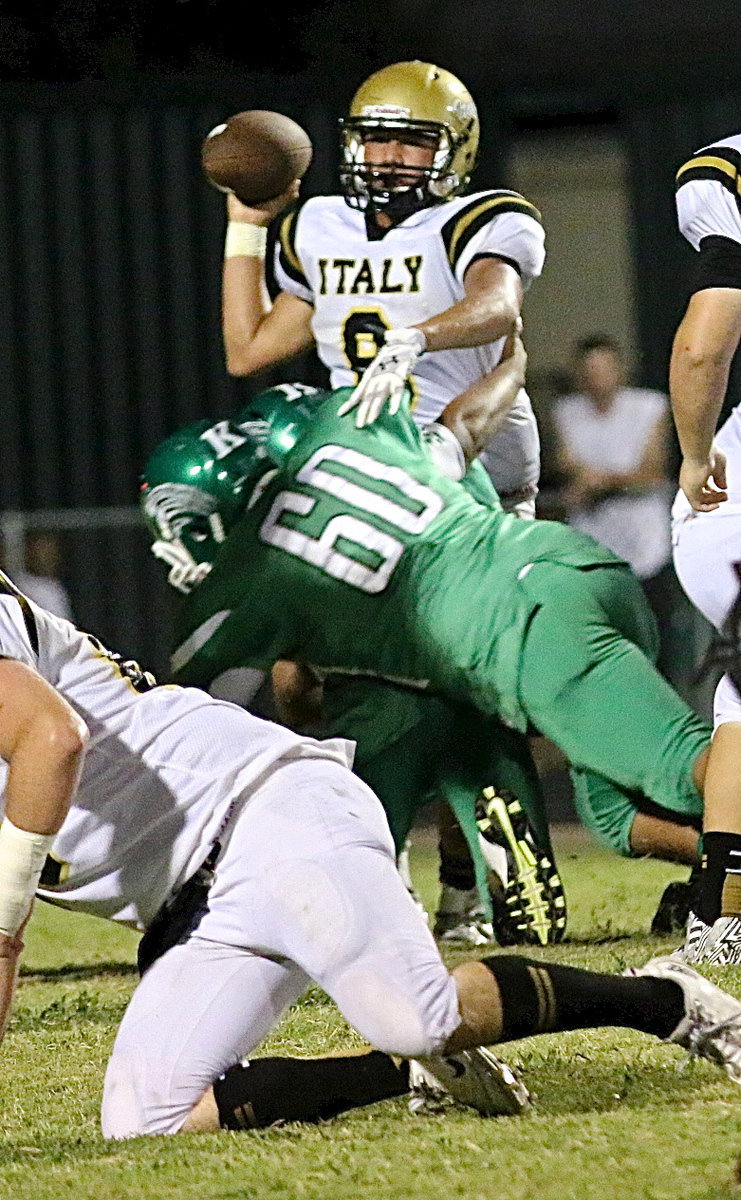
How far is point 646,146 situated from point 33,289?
11.8ft

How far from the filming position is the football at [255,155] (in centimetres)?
619

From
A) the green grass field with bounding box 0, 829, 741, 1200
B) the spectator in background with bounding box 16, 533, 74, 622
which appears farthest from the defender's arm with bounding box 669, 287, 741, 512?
the spectator in background with bounding box 16, 533, 74, 622

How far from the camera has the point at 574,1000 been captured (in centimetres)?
322

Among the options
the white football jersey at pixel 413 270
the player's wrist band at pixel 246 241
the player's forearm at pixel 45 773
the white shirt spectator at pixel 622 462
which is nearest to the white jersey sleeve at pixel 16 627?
the player's forearm at pixel 45 773

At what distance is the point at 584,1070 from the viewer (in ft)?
11.8

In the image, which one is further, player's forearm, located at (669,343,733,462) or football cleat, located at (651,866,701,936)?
football cleat, located at (651,866,701,936)

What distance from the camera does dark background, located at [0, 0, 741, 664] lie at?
1173cm

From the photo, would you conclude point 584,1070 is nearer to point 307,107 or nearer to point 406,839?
point 406,839

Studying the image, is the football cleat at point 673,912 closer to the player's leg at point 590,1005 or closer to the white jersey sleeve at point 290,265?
the player's leg at point 590,1005

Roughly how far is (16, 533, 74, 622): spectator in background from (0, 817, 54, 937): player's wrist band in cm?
746

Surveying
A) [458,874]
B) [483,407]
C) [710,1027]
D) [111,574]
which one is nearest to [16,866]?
[710,1027]

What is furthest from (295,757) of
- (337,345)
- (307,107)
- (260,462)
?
(307,107)

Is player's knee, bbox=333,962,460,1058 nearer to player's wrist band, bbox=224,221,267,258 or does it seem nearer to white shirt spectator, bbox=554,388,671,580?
player's wrist band, bbox=224,221,267,258

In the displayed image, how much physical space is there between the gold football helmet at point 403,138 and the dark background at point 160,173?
5.76 meters
